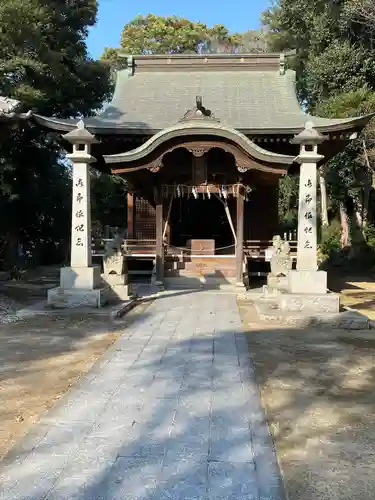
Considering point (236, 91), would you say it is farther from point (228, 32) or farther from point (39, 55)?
A: point (228, 32)

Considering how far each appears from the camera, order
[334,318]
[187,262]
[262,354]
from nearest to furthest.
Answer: [262,354] → [334,318] → [187,262]

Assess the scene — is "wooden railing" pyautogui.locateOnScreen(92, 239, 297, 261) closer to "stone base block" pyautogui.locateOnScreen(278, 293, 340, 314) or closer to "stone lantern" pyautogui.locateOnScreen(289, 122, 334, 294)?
"stone lantern" pyautogui.locateOnScreen(289, 122, 334, 294)

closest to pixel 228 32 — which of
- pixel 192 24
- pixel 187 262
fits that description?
pixel 192 24

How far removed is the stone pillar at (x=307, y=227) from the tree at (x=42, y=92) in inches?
388

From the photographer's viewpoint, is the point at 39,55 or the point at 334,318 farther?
the point at 39,55

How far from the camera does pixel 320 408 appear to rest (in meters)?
4.23

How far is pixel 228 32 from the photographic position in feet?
137

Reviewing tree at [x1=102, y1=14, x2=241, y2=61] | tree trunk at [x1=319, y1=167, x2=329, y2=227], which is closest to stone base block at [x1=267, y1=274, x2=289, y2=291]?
tree trunk at [x1=319, y1=167, x2=329, y2=227]

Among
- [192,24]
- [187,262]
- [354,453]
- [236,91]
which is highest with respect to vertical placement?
[192,24]

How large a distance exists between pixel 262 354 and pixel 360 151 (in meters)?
15.6

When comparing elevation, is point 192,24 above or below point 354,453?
above

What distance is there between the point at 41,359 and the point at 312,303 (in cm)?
509

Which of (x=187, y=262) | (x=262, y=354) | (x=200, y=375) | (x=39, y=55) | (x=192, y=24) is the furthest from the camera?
(x=192, y=24)

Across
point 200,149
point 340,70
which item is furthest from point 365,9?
point 200,149
